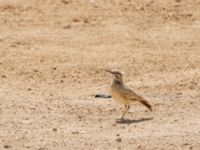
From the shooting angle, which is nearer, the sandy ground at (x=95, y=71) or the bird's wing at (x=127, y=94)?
the sandy ground at (x=95, y=71)

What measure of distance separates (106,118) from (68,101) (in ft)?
3.96

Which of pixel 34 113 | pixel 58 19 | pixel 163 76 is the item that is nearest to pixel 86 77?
pixel 163 76

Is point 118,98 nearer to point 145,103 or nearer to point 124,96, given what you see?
point 124,96

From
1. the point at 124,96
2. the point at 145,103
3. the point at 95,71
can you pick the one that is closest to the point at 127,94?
the point at 124,96

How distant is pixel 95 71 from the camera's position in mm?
17250

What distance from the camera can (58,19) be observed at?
20.6 meters

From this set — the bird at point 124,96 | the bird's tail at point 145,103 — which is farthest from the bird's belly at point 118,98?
the bird's tail at point 145,103

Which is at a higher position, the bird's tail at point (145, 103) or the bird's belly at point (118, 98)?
the bird's belly at point (118, 98)

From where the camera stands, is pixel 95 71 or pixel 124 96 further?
pixel 95 71

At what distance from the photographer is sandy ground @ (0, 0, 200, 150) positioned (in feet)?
42.9

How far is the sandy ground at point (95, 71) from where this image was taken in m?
13.1

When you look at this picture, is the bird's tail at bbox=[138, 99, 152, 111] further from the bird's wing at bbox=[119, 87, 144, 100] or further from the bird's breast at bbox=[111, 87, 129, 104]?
the bird's breast at bbox=[111, 87, 129, 104]

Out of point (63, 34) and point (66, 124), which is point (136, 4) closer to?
point (63, 34)

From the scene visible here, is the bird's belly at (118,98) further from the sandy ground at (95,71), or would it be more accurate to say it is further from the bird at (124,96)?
the sandy ground at (95,71)
